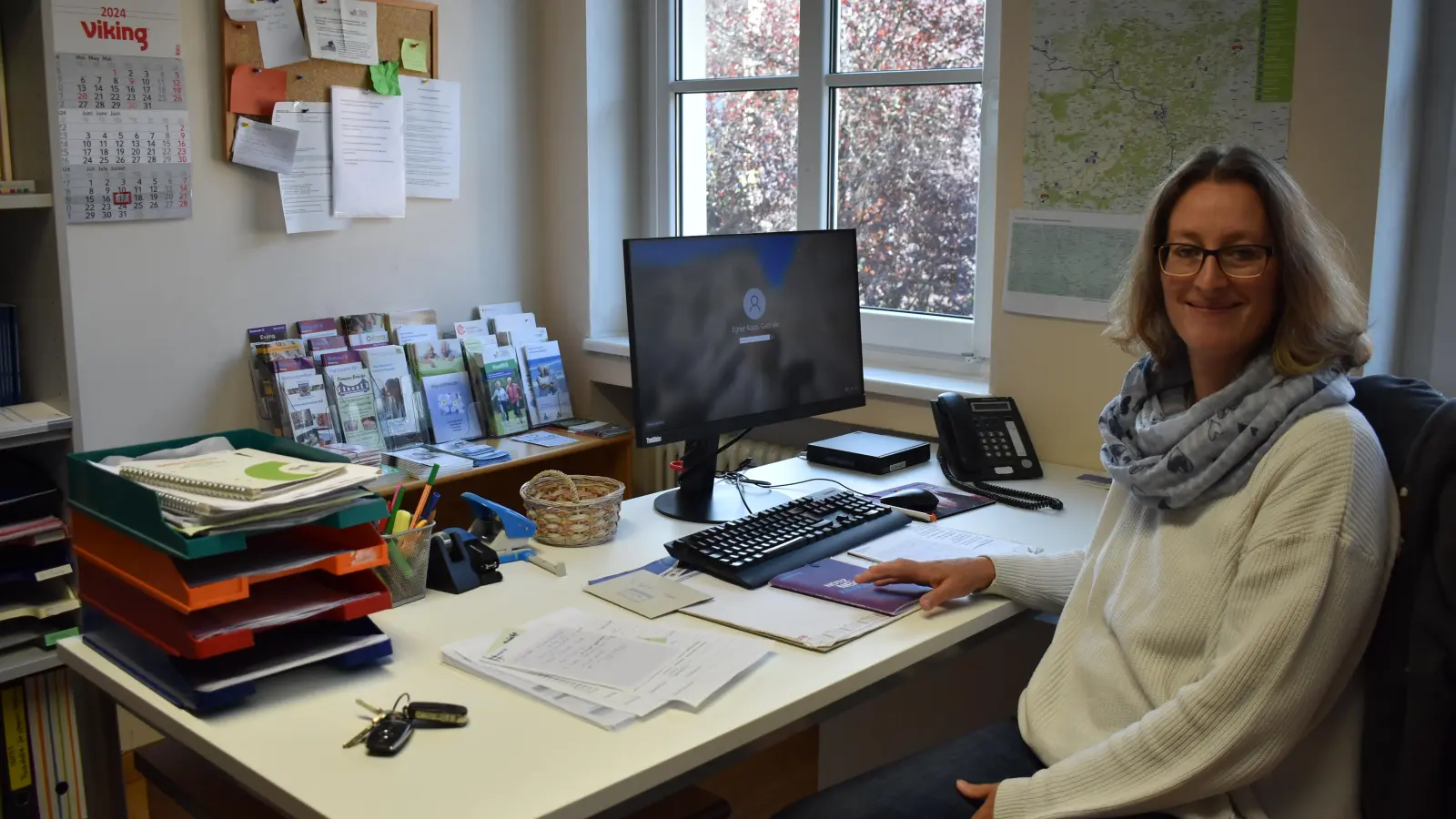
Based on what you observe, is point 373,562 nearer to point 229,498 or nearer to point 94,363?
point 229,498

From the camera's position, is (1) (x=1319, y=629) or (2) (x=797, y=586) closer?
(1) (x=1319, y=629)

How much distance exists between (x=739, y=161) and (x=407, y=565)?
201cm

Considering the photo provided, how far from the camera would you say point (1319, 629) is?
1.34 meters

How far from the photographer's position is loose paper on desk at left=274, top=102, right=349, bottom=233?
2996 millimetres

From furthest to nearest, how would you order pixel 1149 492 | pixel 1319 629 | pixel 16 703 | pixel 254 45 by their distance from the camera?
1. pixel 254 45
2. pixel 16 703
3. pixel 1149 492
4. pixel 1319 629

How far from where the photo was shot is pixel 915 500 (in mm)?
2250

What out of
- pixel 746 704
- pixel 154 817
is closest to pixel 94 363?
pixel 154 817

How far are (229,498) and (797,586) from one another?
32.1 inches

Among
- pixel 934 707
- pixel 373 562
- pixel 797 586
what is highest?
pixel 373 562

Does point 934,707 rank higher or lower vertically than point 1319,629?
lower

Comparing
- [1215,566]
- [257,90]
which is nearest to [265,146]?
→ [257,90]

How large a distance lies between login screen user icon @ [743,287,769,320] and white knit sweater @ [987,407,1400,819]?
2.95ft

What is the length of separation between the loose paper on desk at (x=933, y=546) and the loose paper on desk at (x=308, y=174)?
1763mm

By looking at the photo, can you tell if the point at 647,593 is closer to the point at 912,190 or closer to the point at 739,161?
the point at 912,190
